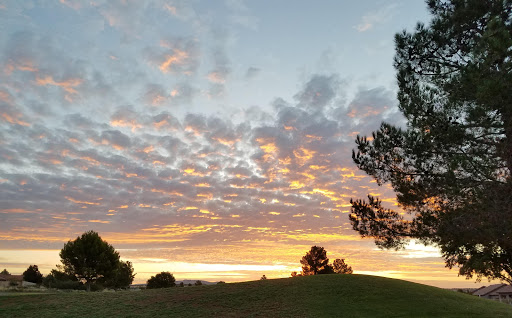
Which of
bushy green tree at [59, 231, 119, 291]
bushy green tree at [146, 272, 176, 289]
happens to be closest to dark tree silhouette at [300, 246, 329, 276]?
bushy green tree at [146, 272, 176, 289]

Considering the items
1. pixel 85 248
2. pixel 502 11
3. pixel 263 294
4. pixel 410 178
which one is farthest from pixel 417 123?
pixel 85 248

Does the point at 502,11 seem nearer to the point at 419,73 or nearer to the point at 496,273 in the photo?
the point at 419,73

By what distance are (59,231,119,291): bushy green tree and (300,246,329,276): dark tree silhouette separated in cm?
3110

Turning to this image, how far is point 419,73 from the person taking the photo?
1967cm

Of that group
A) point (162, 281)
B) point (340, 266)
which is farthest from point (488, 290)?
point (162, 281)

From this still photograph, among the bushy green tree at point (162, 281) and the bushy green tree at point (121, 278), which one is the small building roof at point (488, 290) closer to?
the bushy green tree at point (162, 281)

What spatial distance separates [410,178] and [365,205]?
10.0ft

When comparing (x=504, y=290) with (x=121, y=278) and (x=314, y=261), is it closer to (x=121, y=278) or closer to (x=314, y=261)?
(x=314, y=261)

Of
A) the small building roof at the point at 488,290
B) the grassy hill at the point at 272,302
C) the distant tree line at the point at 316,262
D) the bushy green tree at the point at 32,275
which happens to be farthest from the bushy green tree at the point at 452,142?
the bushy green tree at the point at 32,275

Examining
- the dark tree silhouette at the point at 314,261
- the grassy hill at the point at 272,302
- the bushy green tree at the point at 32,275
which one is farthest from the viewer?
the bushy green tree at the point at 32,275

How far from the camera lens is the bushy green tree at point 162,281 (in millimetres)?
60375

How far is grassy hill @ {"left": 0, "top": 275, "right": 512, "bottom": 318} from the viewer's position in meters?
22.9

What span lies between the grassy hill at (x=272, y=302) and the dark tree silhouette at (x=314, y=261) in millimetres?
32634

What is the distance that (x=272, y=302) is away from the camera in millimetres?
Result: 24969
